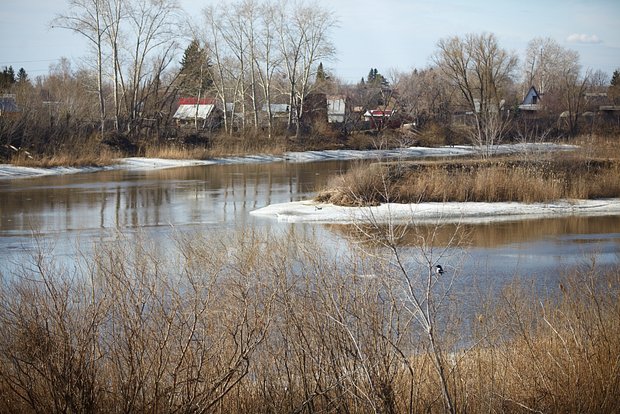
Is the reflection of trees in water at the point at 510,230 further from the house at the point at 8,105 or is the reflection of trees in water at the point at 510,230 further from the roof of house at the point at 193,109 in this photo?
the roof of house at the point at 193,109

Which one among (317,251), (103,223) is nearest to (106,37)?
(103,223)

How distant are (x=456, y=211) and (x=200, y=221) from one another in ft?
23.5

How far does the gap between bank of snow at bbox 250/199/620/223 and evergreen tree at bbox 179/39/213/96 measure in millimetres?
37315

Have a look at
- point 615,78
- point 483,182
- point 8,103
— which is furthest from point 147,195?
point 615,78

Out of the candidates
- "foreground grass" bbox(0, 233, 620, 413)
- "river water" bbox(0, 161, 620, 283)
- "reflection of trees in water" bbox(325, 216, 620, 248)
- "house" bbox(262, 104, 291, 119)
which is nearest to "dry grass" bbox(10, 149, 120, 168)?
"river water" bbox(0, 161, 620, 283)

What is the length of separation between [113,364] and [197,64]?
5474 centimetres

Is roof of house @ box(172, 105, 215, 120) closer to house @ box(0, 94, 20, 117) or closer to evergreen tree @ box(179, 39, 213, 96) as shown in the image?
evergreen tree @ box(179, 39, 213, 96)

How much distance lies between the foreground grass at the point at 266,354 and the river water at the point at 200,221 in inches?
51.1

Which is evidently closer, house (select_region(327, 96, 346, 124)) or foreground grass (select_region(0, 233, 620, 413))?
foreground grass (select_region(0, 233, 620, 413))

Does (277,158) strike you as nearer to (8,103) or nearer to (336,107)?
(8,103)

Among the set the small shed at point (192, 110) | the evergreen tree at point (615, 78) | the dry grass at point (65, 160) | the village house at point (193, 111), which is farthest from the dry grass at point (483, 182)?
the evergreen tree at point (615, 78)

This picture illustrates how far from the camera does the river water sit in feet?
48.3

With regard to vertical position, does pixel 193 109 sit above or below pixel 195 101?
below

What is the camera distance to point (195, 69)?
2304 inches
